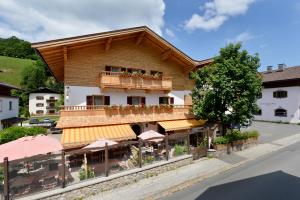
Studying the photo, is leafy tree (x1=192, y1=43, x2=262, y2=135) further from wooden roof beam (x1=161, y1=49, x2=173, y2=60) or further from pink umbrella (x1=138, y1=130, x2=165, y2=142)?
pink umbrella (x1=138, y1=130, x2=165, y2=142)

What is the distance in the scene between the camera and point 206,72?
2116 cm

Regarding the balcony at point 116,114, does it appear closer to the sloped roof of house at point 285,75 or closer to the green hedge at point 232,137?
the green hedge at point 232,137

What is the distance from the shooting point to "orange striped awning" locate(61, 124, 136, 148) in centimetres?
1512

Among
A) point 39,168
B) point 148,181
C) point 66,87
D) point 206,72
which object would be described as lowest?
point 148,181

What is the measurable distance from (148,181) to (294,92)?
3754 centimetres

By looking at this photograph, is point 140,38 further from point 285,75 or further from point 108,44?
point 285,75

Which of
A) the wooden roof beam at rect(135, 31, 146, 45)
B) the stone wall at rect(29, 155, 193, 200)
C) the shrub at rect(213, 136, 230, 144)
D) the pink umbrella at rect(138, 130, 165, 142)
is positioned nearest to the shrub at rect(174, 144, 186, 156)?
the stone wall at rect(29, 155, 193, 200)

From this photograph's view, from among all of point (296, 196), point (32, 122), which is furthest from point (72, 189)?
point (32, 122)

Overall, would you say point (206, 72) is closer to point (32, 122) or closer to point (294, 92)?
point (294, 92)

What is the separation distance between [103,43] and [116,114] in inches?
293

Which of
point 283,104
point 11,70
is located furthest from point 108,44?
point 11,70

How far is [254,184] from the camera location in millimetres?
12594

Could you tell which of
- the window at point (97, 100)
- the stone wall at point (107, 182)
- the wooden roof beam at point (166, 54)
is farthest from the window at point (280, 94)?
the window at point (97, 100)

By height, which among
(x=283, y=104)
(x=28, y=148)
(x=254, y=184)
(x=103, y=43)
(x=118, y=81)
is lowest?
(x=254, y=184)
